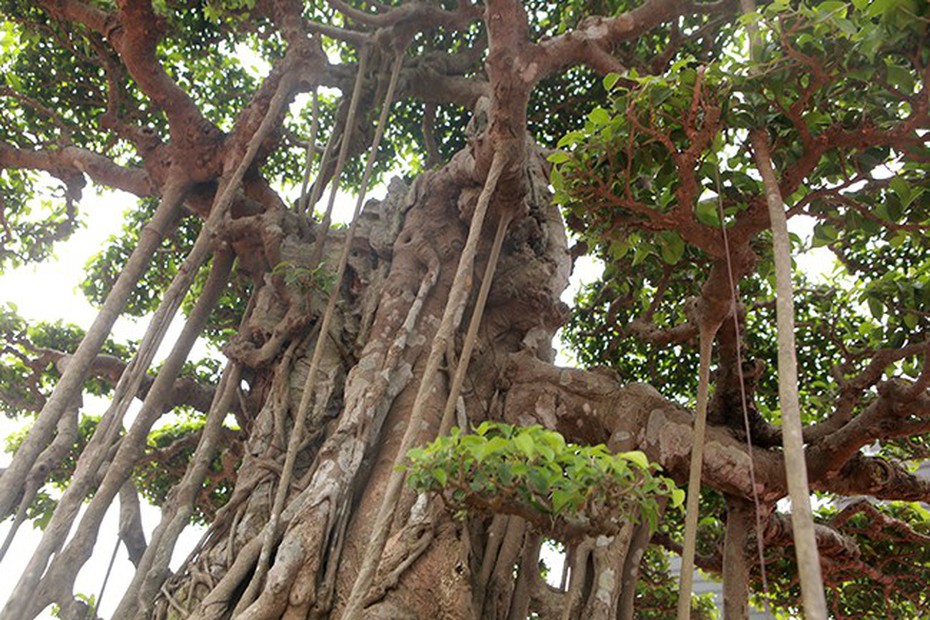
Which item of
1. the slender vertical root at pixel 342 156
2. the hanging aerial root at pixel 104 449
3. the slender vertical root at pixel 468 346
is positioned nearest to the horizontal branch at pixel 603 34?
the slender vertical root at pixel 468 346

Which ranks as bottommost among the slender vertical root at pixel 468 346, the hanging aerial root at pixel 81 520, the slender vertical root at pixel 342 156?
the hanging aerial root at pixel 81 520

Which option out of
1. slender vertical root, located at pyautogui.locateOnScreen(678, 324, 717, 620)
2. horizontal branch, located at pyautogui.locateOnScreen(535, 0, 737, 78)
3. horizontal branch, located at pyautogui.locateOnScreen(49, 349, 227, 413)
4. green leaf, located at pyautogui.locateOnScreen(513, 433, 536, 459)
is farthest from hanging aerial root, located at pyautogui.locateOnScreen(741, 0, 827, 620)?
horizontal branch, located at pyautogui.locateOnScreen(49, 349, 227, 413)

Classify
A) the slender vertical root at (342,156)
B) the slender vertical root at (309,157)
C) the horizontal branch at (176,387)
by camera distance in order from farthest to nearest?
the horizontal branch at (176,387) < the slender vertical root at (309,157) < the slender vertical root at (342,156)

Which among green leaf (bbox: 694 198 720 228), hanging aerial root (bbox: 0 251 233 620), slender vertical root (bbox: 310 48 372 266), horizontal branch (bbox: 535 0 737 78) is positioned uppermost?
horizontal branch (bbox: 535 0 737 78)

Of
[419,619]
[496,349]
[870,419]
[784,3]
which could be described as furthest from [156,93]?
[870,419]

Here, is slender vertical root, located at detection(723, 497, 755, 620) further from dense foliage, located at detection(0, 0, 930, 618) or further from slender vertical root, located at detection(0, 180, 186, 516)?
slender vertical root, located at detection(0, 180, 186, 516)

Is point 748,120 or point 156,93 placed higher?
point 156,93

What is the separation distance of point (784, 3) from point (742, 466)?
244 cm

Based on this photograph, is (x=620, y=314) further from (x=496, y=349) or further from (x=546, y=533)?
(x=546, y=533)

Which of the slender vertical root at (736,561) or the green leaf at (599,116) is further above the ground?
the green leaf at (599,116)

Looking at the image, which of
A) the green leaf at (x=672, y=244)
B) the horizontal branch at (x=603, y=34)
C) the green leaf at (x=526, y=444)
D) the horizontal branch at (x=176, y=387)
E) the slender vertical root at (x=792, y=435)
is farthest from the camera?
the horizontal branch at (x=176, y=387)

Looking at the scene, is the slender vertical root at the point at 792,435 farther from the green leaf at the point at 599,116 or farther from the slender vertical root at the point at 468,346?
the slender vertical root at the point at 468,346

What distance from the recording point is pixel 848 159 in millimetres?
2602

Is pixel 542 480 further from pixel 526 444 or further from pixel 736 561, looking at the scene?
pixel 736 561
